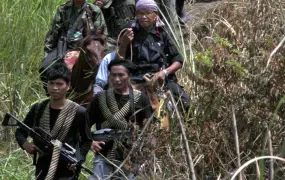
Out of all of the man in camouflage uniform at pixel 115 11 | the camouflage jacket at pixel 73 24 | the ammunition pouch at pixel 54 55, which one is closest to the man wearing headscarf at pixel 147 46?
the ammunition pouch at pixel 54 55

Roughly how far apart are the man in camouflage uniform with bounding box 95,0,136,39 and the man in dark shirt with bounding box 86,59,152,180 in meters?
5.15

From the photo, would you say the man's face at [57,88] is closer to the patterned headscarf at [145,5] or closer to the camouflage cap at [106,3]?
the patterned headscarf at [145,5]

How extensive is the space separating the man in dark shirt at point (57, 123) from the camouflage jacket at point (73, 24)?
14.7 ft

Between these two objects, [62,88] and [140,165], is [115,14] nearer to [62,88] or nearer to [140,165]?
[62,88]

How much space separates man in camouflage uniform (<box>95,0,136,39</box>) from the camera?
12.7m

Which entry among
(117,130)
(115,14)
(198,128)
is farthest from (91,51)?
(198,128)

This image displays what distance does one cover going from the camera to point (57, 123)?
7.23 m

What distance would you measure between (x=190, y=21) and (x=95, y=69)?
13.6 feet

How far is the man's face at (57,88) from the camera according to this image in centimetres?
724

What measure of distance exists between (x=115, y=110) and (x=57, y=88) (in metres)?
0.49

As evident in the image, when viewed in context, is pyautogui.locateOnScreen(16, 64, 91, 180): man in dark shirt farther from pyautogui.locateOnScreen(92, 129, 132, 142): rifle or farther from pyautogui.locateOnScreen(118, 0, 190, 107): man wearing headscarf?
pyautogui.locateOnScreen(118, 0, 190, 107): man wearing headscarf

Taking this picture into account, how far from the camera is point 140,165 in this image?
588 centimetres

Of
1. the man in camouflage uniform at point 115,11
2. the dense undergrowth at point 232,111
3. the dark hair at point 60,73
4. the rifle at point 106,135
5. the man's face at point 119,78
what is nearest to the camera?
the dense undergrowth at point 232,111

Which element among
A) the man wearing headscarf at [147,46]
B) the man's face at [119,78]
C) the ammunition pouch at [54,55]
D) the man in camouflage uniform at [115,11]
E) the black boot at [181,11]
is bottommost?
the black boot at [181,11]
